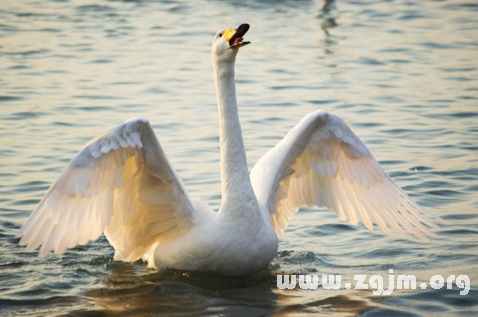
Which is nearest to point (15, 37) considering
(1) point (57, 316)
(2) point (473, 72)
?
(2) point (473, 72)

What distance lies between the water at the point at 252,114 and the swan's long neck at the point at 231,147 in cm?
84

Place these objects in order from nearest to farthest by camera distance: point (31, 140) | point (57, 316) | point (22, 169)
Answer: point (57, 316) → point (22, 169) → point (31, 140)

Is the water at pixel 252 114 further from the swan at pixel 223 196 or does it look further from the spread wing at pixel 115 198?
the spread wing at pixel 115 198

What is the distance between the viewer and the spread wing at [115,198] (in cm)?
723

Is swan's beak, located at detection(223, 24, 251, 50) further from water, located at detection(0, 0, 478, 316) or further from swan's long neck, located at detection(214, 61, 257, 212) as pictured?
water, located at detection(0, 0, 478, 316)

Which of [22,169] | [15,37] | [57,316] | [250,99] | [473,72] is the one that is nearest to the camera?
[57,316]

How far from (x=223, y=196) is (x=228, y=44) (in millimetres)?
1370

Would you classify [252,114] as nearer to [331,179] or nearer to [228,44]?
[331,179]

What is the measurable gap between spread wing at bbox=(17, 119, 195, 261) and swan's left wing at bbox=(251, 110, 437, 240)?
40.3 inches

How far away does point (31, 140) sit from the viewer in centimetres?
1255

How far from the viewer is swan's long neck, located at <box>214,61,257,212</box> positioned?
307 inches

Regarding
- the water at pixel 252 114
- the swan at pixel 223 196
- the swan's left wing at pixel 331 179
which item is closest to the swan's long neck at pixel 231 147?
the swan at pixel 223 196

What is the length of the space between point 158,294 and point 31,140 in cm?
528

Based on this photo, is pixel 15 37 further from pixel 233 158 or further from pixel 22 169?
pixel 233 158
